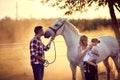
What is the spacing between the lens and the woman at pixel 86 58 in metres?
7.46

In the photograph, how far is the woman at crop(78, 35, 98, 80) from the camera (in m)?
7.46

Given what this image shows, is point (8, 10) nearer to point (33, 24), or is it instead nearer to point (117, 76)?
point (33, 24)

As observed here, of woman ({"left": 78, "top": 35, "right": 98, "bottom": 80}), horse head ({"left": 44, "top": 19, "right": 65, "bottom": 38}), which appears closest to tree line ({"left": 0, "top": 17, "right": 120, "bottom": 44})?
horse head ({"left": 44, "top": 19, "right": 65, "bottom": 38})

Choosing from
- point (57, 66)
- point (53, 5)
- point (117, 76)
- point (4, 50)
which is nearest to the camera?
point (117, 76)

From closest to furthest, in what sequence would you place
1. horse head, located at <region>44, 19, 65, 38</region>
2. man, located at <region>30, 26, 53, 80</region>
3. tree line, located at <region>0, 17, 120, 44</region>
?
1. man, located at <region>30, 26, 53, 80</region>
2. horse head, located at <region>44, 19, 65, 38</region>
3. tree line, located at <region>0, 17, 120, 44</region>

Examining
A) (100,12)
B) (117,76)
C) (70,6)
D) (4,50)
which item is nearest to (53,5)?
(70,6)

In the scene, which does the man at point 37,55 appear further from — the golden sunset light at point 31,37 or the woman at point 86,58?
the golden sunset light at point 31,37

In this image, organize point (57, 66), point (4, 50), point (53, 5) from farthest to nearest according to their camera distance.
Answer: point (53, 5), point (57, 66), point (4, 50)

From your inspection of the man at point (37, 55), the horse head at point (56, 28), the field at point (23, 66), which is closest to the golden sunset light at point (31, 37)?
the field at point (23, 66)

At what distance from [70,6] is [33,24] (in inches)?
68.8

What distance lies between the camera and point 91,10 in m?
13.0

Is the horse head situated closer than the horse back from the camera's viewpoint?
Yes

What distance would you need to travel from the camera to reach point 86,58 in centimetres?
746

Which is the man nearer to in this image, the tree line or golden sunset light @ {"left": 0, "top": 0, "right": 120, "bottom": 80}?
golden sunset light @ {"left": 0, "top": 0, "right": 120, "bottom": 80}
